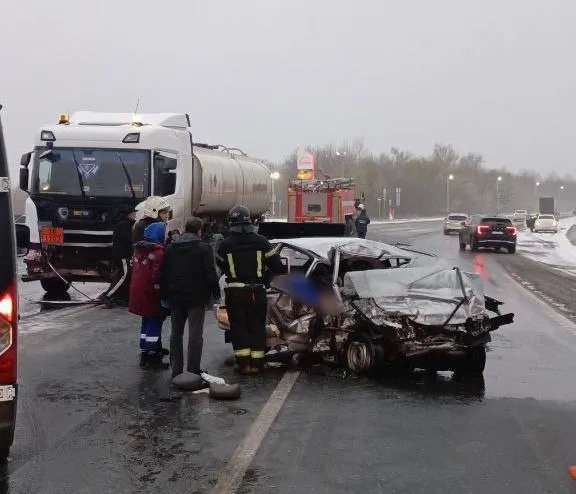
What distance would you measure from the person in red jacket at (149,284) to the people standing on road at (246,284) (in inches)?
26.7

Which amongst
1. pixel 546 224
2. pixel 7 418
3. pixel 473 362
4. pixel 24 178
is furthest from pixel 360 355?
pixel 546 224

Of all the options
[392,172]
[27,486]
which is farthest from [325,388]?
[392,172]

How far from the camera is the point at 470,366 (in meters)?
7.87

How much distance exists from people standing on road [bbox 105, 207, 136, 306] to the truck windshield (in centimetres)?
53

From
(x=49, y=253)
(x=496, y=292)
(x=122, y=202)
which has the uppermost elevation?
(x=122, y=202)

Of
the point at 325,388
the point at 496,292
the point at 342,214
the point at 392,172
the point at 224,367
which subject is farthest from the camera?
the point at 392,172

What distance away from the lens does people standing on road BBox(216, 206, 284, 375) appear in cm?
767

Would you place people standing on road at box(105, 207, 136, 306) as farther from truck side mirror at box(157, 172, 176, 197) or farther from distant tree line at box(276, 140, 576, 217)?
distant tree line at box(276, 140, 576, 217)

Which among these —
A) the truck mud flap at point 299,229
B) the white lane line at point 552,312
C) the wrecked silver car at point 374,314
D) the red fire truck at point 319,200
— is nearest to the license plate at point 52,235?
the truck mud flap at point 299,229

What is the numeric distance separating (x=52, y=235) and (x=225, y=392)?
26.1 feet

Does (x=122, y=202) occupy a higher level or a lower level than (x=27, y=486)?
higher

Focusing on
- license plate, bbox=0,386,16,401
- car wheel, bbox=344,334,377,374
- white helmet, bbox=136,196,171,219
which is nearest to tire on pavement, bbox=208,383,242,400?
car wheel, bbox=344,334,377,374

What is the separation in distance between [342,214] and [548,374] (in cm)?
2238

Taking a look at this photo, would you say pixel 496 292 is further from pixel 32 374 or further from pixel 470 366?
pixel 32 374
